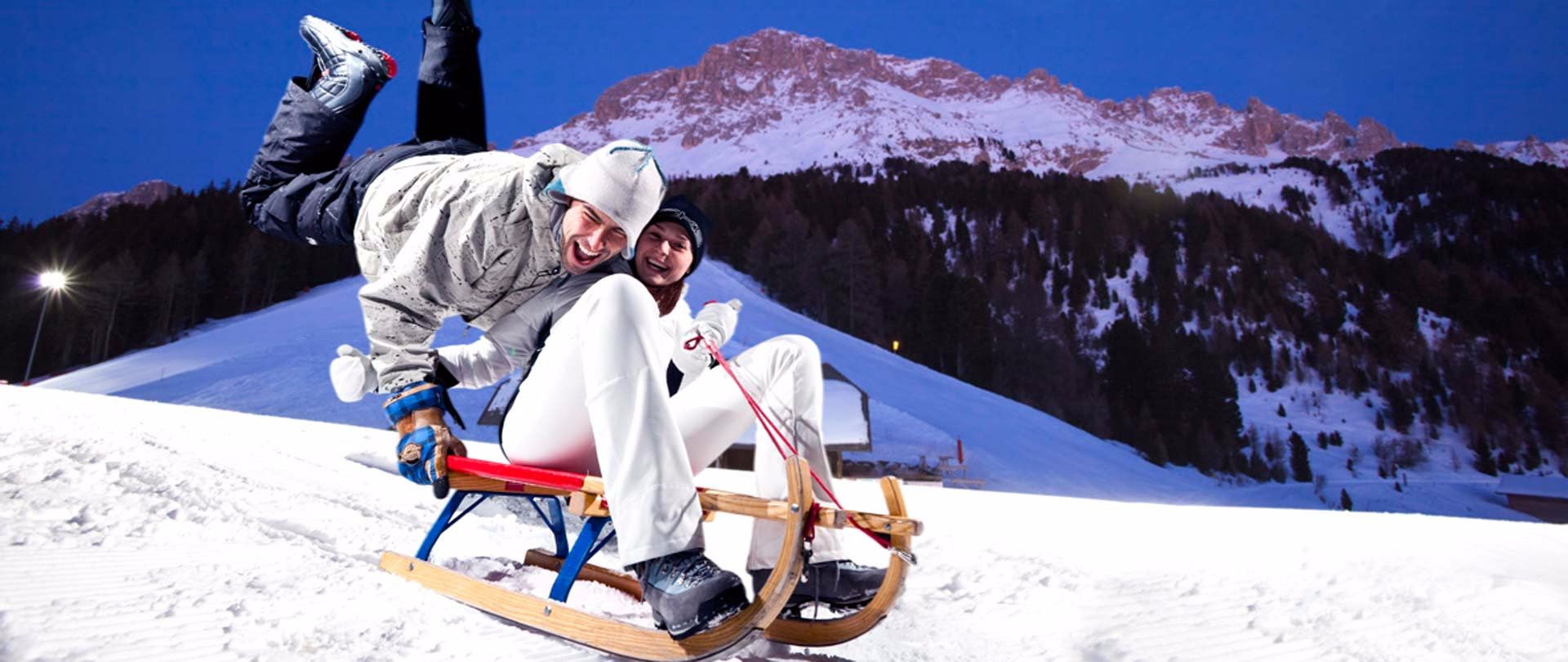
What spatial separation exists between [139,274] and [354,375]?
2881 cm

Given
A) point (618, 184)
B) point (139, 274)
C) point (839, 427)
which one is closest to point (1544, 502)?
point (839, 427)

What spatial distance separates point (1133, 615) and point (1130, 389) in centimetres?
3098

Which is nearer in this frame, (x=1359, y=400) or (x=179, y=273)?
(x=179, y=273)

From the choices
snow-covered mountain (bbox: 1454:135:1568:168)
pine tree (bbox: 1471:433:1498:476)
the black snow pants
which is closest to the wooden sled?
the black snow pants

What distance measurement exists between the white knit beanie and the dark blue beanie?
0.15 m

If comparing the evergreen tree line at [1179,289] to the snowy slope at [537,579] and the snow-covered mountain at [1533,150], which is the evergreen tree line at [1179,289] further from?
the snow-covered mountain at [1533,150]

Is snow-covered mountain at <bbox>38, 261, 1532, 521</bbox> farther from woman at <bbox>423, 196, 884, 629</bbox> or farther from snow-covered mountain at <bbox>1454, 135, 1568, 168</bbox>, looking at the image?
snow-covered mountain at <bbox>1454, 135, 1568, 168</bbox>

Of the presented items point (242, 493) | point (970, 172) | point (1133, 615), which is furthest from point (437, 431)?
point (970, 172)

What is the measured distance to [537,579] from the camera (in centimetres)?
153

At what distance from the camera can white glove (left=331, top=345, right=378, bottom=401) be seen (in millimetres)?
1348

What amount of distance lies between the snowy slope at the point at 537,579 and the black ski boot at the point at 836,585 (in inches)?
3.4

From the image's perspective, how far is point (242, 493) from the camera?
1974 mm

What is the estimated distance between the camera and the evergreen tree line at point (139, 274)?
22172 mm

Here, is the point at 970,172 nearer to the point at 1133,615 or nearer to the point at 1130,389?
the point at 1130,389
